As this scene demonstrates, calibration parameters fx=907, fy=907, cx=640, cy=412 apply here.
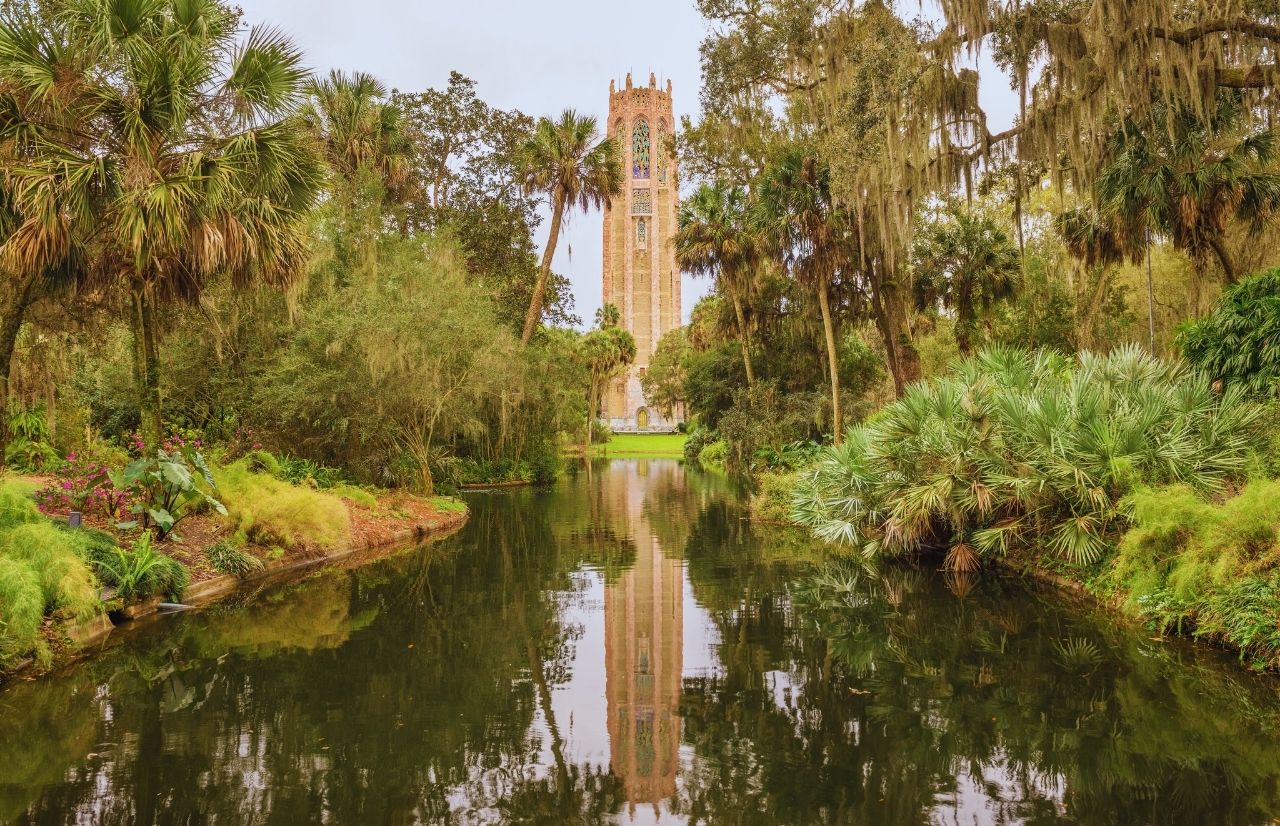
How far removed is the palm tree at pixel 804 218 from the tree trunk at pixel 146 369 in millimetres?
14259

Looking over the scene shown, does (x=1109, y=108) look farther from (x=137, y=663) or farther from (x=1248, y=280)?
(x=137, y=663)

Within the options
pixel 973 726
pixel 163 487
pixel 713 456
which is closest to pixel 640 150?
pixel 713 456

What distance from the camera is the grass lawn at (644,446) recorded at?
197 ft

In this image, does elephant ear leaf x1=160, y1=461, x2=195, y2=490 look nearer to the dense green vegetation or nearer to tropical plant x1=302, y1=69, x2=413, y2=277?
the dense green vegetation

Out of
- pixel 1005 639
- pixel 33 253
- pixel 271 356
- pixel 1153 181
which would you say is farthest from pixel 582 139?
pixel 1005 639

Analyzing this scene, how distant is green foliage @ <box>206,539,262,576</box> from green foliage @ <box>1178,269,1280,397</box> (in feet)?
42.3

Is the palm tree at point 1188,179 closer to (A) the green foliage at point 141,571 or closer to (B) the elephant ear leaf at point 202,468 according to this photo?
(B) the elephant ear leaf at point 202,468

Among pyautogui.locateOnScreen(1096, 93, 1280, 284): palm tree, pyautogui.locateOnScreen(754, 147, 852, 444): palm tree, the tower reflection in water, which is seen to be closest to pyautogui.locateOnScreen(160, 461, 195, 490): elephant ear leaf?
the tower reflection in water

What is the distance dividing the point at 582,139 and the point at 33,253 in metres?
20.4

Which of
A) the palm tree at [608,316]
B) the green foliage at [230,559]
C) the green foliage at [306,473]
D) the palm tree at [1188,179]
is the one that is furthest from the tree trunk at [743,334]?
the palm tree at [608,316]

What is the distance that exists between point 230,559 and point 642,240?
87942 mm

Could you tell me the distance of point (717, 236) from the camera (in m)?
28.6

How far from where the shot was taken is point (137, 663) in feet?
25.6

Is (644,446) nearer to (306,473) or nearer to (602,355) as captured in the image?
(602,355)
